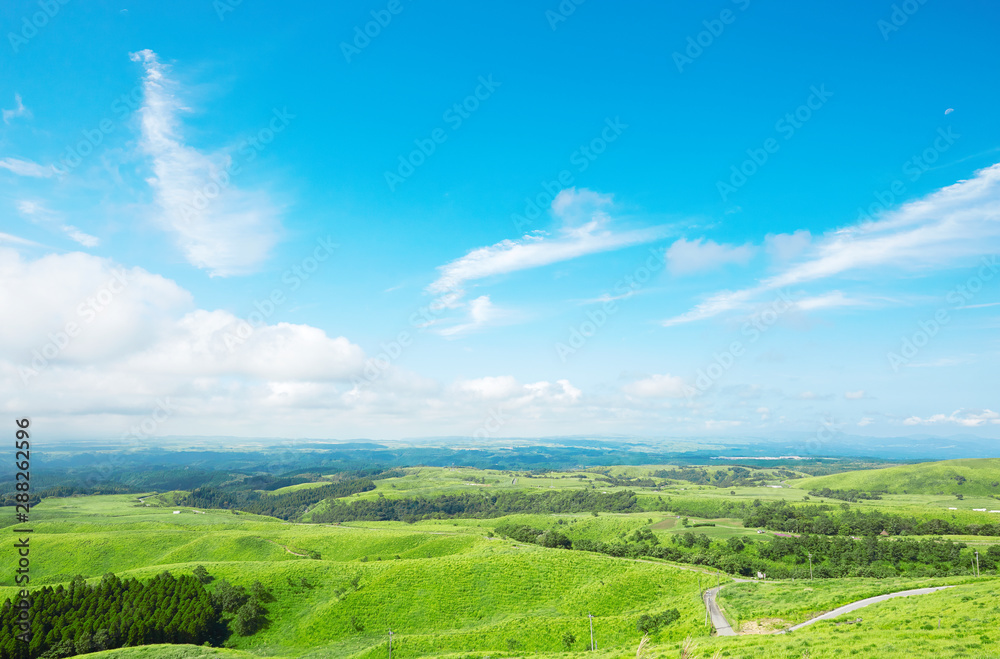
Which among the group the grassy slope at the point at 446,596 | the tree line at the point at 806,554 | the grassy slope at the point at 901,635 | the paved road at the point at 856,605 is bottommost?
the tree line at the point at 806,554

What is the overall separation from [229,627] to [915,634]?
92.5 meters

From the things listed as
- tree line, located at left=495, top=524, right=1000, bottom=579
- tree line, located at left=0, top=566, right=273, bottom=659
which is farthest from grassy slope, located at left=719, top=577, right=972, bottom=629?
tree line, located at left=0, top=566, right=273, bottom=659

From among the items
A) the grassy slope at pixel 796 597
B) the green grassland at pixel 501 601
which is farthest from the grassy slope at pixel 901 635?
the grassy slope at pixel 796 597

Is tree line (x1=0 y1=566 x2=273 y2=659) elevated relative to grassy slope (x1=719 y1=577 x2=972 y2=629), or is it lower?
lower

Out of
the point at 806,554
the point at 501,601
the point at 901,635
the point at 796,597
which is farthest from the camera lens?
the point at 806,554

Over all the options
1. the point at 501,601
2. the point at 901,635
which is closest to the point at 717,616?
the point at 901,635

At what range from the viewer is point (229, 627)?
82.9m

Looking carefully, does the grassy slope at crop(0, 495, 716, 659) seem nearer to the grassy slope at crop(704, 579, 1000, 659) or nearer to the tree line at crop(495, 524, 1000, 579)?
the grassy slope at crop(704, 579, 1000, 659)

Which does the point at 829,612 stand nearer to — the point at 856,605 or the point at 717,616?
the point at 856,605

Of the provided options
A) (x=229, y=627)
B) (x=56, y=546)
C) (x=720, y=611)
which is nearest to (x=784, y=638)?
(x=720, y=611)

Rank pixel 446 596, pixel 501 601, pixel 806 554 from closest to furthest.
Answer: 1. pixel 501 601
2. pixel 446 596
3. pixel 806 554

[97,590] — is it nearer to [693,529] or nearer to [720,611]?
[720,611]

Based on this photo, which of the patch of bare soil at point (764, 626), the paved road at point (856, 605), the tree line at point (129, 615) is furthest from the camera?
the tree line at point (129, 615)

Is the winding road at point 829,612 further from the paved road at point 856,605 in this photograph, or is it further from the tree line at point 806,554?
the tree line at point 806,554
